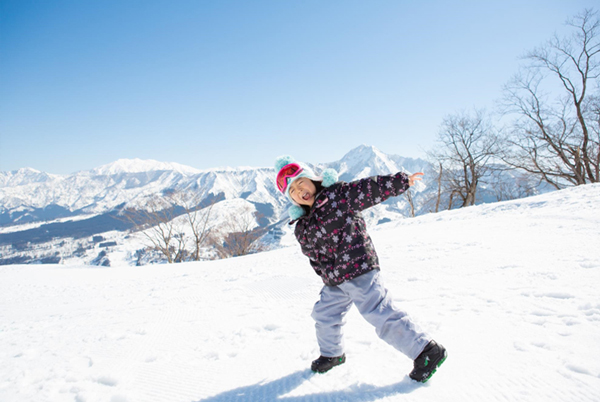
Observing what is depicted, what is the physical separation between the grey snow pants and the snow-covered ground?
0.62 ft

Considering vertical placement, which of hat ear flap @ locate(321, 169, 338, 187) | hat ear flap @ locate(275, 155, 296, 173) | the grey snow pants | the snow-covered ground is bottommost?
the snow-covered ground

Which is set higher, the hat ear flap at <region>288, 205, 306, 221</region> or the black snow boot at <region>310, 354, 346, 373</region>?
the hat ear flap at <region>288, 205, 306, 221</region>

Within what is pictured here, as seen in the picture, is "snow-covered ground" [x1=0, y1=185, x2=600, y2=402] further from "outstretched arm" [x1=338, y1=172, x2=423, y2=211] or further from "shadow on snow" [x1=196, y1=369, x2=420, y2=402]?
"outstretched arm" [x1=338, y1=172, x2=423, y2=211]

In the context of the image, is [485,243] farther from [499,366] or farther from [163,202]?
[163,202]

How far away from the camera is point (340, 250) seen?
1787 millimetres

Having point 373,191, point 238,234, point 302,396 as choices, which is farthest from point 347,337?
point 238,234

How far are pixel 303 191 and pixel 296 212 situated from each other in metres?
0.17

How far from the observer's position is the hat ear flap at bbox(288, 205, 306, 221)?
76.8 inches

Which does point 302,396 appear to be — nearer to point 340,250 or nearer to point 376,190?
point 340,250

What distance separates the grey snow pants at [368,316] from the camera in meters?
1.55

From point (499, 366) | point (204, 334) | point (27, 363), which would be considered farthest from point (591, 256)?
point (27, 363)

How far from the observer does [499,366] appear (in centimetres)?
155

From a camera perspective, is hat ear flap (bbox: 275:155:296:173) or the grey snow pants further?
hat ear flap (bbox: 275:155:296:173)

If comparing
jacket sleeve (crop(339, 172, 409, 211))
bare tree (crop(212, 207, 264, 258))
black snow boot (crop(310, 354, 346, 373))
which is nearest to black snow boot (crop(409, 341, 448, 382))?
black snow boot (crop(310, 354, 346, 373))
